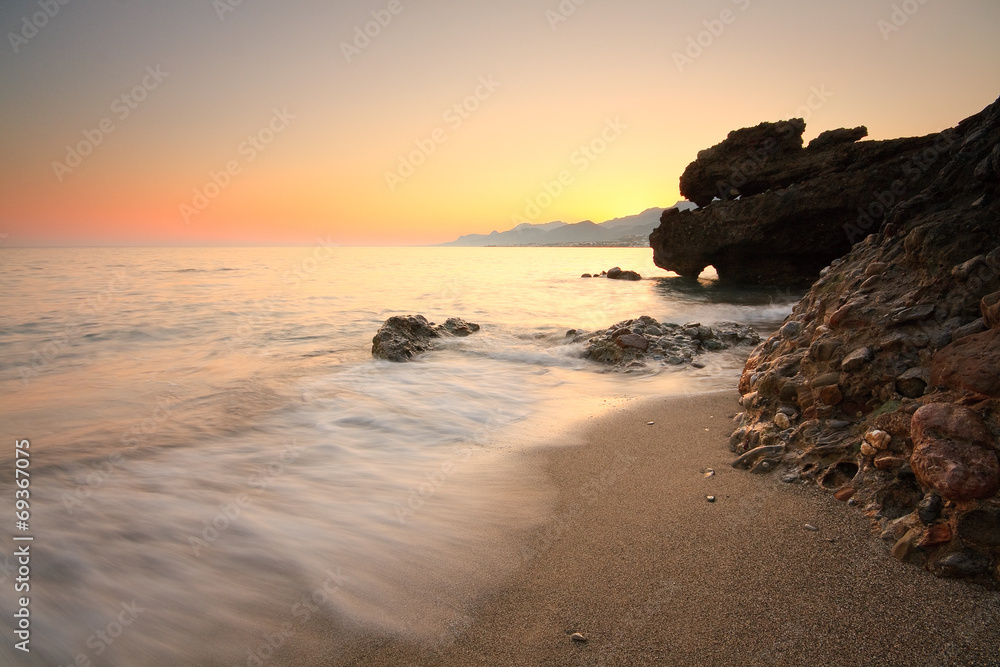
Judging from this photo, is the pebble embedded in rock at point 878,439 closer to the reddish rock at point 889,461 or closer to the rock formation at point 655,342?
the reddish rock at point 889,461

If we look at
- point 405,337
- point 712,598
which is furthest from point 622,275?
point 712,598

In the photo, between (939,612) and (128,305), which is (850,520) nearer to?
(939,612)

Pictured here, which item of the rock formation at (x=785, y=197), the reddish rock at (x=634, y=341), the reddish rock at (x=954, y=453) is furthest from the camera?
the rock formation at (x=785, y=197)

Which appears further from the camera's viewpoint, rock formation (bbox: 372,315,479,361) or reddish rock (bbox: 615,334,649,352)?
rock formation (bbox: 372,315,479,361)

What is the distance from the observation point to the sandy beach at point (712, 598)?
185cm

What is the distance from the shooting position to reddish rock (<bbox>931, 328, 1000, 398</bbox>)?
2.27m

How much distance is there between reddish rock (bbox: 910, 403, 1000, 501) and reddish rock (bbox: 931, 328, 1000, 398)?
0.53 feet

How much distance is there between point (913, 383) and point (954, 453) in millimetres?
753

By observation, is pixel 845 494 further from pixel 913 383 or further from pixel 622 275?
pixel 622 275

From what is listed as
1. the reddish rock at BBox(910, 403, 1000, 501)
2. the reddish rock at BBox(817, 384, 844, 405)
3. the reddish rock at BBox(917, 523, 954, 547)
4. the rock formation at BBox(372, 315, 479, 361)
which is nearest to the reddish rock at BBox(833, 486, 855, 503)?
the reddish rock at BBox(910, 403, 1000, 501)

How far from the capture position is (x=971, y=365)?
2404mm

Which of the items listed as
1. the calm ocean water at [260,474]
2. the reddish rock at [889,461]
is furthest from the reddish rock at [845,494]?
the calm ocean water at [260,474]

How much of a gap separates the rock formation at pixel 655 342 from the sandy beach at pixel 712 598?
4.62m

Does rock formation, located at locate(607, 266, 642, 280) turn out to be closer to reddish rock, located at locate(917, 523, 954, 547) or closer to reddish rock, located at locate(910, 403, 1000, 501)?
reddish rock, located at locate(910, 403, 1000, 501)
